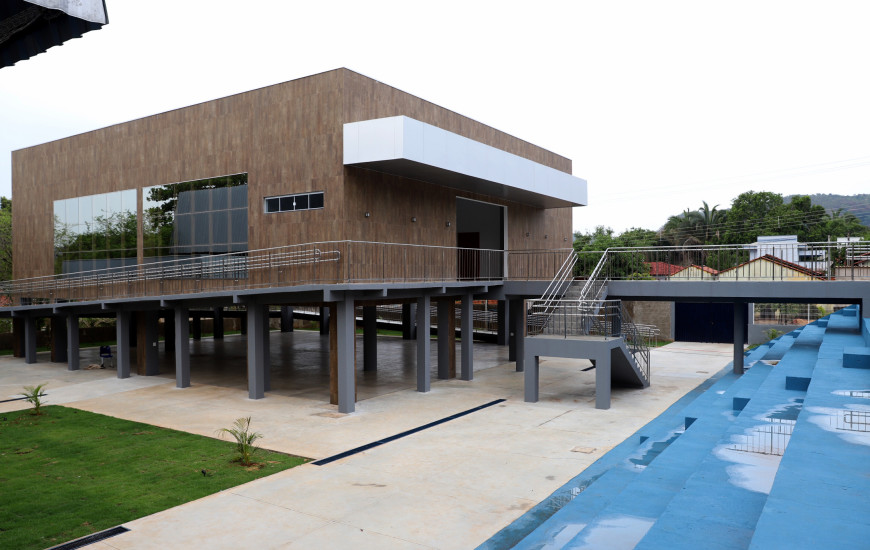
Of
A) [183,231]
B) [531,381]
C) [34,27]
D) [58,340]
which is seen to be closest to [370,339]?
[183,231]

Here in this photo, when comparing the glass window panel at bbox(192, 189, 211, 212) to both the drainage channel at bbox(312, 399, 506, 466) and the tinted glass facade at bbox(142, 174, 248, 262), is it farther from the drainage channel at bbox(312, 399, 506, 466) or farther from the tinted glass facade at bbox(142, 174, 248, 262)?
Result: the drainage channel at bbox(312, 399, 506, 466)

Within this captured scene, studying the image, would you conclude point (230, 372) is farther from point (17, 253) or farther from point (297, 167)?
point (17, 253)

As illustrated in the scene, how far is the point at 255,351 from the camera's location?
1858cm

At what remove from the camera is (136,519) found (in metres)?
8.94

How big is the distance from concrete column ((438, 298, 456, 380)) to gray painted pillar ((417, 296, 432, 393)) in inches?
92.0

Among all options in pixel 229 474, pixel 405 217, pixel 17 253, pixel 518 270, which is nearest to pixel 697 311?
pixel 518 270

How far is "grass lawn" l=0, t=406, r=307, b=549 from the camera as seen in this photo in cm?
890

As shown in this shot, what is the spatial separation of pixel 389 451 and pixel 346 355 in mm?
4405

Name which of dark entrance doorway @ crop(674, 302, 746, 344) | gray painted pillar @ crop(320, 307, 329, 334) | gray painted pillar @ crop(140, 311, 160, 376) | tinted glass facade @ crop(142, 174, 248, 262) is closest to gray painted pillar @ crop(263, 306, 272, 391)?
tinted glass facade @ crop(142, 174, 248, 262)

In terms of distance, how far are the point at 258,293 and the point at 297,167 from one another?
394 cm

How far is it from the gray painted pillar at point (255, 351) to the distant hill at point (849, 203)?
139880mm

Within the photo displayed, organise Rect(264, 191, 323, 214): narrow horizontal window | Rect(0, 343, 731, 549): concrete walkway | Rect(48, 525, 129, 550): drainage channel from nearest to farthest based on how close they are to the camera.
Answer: Rect(48, 525, 129, 550): drainage channel < Rect(0, 343, 731, 549): concrete walkway < Rect(264, 191, 323, 214): narrow horizontal window

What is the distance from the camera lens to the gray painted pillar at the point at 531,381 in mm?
17891

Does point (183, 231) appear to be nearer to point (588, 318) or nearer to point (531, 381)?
point (531, 381)
